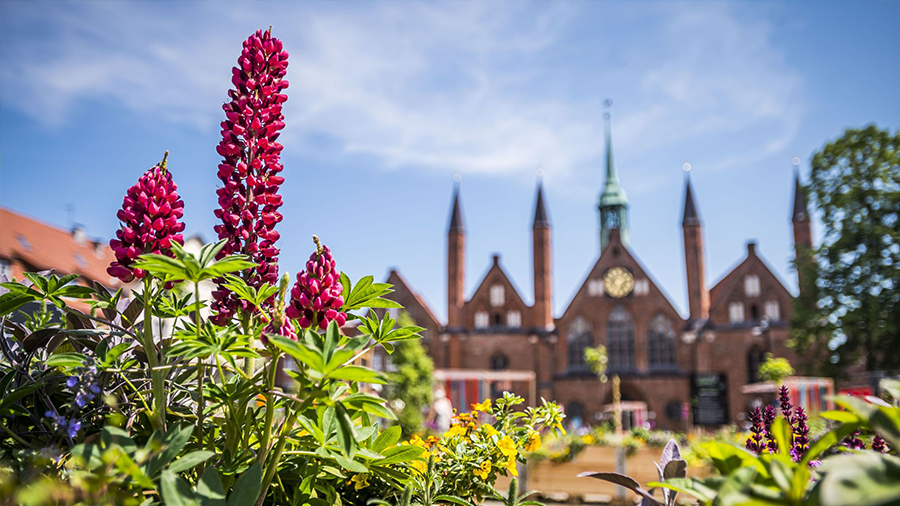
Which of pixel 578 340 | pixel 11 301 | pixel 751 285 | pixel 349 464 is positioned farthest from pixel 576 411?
pixel 11 301

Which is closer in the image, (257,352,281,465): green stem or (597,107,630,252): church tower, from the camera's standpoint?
(257,352,281,465): green stem

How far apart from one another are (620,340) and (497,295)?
24.8 feet

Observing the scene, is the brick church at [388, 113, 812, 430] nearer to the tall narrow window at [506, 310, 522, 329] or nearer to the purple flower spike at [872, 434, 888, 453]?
the tall narrow window at [506, 310, 522, 329]

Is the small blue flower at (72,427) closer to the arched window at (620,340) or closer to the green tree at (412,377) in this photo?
the green tree at (412,377)

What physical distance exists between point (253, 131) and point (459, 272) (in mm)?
35796

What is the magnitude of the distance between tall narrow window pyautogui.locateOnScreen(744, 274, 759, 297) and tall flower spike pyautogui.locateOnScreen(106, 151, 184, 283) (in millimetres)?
36881

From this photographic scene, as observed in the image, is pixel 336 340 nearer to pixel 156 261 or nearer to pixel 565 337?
pixel 156 261

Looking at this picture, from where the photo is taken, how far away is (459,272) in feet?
122

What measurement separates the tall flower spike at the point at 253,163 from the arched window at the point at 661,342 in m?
34.9

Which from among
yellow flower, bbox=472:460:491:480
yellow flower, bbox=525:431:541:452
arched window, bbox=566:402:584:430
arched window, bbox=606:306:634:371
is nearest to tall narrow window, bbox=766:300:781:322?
arched window, bbox=606:306:634:371

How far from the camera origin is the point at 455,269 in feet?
122

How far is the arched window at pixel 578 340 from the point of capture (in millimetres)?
35156

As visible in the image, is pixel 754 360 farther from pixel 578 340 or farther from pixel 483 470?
pixel 483 470

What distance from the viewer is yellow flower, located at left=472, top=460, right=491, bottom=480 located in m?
1.64
